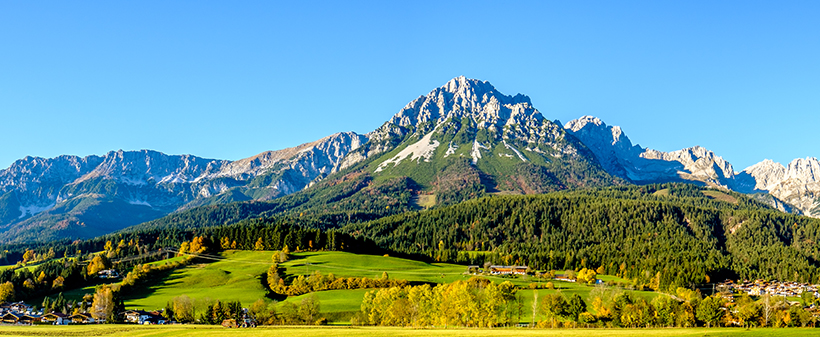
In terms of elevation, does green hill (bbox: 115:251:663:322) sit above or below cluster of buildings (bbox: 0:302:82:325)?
above

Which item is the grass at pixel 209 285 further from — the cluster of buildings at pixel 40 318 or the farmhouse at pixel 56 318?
the farmhouse at pixel 56 318

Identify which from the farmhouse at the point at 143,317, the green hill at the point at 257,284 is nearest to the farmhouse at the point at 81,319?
the farmhouse at the point at 143,317

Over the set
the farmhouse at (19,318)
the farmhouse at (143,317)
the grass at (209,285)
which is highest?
the grass at (209,285)

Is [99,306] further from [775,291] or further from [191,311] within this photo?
[775,291]

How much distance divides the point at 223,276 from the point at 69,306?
4498 cm

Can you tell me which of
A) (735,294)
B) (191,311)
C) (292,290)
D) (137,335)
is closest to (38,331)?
(137,335)

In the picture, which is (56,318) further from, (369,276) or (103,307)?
(369,276)

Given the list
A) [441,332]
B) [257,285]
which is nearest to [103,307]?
[257,285]

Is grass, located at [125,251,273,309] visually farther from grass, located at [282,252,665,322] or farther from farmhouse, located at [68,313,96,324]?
farmhouse, located at [68,313,96,324]

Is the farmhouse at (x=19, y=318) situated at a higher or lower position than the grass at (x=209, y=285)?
lower

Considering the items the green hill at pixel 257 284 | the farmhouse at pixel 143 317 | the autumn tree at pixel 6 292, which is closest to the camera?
the farmhouse at pixel 143 317

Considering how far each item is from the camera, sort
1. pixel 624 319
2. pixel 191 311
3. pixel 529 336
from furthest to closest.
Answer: pixel 191 311 → pixel 624 319 → pixel 529 336

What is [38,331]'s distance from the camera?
9394cm

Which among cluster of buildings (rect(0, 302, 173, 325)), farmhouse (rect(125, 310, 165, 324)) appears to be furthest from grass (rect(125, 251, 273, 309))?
cluster of buildings (rect(0, 302, 173, 325))
